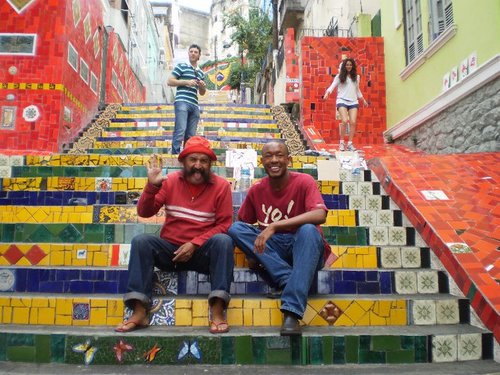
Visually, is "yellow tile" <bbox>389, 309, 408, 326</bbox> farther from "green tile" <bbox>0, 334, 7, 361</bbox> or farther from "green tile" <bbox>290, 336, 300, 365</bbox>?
"green tile" <bbox>0, 334, 7, 361</bbox>

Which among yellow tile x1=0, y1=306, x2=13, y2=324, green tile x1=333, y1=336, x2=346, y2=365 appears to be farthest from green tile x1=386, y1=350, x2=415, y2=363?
yellow tile x1=0, y1=306, x2=13, y2=324

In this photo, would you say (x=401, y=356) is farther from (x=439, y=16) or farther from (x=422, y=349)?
(x=439, y=16)

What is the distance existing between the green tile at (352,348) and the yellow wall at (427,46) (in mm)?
4203

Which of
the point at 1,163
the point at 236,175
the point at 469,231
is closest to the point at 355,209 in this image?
the point at 469,231

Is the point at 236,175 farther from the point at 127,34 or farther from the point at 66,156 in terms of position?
the point at 127,34

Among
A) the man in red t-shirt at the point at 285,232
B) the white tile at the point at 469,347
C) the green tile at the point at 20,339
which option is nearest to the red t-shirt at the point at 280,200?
the man in red t-shirt at the point at 285,232

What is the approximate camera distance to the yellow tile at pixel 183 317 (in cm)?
275

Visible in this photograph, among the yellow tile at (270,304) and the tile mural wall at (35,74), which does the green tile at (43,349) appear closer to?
the yellow tile at (270,304)

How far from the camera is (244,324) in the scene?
9.07 ft

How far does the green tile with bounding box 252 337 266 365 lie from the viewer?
248 cm

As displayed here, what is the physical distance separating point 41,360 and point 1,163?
9.81 feet

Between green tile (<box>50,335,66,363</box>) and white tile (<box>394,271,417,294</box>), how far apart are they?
220cm

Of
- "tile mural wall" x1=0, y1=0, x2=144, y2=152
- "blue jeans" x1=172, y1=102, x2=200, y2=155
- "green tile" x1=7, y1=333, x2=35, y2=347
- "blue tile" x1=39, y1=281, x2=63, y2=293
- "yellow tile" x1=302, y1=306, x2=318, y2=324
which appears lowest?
"green tile" x1=7, y1=333, x2=35, y2=347

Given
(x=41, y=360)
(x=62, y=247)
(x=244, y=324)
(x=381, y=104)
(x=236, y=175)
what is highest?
(x=381, y=104)
